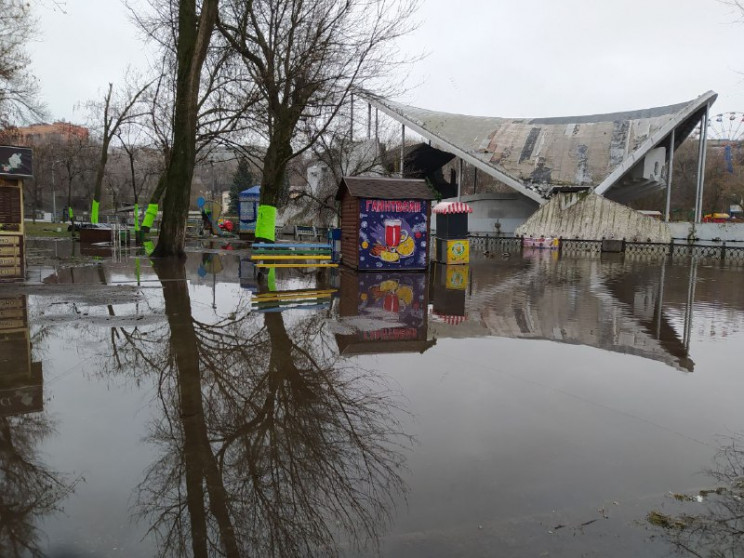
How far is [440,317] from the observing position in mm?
10250

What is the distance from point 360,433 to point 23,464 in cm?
251

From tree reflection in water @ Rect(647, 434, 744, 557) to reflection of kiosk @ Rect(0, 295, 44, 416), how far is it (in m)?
5.13

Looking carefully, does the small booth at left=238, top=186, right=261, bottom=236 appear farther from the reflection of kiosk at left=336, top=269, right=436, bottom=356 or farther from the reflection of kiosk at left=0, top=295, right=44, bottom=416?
the reflection of kiosk at left=0, top=295, right=44, bottom=416

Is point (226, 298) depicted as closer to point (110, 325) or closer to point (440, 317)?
point (110, 325)

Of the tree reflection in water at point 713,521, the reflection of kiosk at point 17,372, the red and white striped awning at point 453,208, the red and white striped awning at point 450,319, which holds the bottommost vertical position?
the tree reflection in water at point 713,521

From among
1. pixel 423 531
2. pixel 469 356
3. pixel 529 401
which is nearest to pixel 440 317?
pixel 469 356

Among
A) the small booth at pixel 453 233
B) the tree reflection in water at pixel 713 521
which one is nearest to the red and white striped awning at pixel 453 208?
the small booth at pixel 453 233

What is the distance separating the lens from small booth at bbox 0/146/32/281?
1261cm

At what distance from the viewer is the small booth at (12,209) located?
1261cm

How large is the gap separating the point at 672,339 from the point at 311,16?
55.3ft

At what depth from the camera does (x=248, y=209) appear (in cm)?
3650

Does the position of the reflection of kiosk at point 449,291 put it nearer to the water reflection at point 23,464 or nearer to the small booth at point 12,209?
the water reflection at point 23,464

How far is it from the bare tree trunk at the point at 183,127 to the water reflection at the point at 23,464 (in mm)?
12802

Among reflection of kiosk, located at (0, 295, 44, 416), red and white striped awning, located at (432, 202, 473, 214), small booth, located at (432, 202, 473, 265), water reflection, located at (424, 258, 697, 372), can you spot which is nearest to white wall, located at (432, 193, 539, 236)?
small booth, located at (432, 202, 473, 265)
